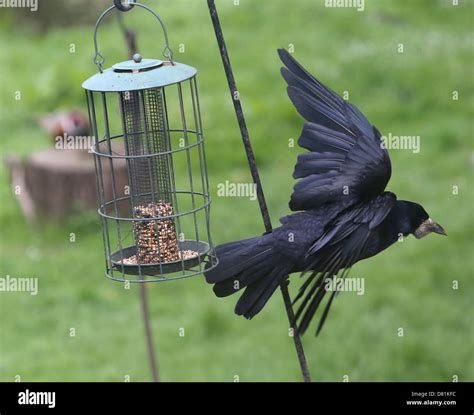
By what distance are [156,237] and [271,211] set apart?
454 centimetres

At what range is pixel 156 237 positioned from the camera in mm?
4215

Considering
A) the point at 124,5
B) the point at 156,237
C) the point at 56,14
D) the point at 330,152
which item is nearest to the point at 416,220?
the point at 330,152

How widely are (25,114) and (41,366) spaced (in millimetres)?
4112

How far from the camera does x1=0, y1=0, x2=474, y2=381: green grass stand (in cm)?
705

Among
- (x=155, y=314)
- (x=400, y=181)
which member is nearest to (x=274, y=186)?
(x=400, y=181)

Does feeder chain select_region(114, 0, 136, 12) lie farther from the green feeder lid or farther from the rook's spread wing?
the rook's spread wing

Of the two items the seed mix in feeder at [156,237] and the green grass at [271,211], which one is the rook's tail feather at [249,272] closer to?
the seed mix in feeder at [156,237]

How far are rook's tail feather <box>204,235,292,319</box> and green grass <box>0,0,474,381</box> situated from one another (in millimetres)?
2577

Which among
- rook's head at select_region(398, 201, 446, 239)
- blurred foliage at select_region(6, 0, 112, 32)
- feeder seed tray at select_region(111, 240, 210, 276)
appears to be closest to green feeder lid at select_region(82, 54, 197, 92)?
feeder seed tray at select_region(111, 240, 210, 276)

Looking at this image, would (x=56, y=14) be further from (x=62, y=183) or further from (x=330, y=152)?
(x=330, y=152)

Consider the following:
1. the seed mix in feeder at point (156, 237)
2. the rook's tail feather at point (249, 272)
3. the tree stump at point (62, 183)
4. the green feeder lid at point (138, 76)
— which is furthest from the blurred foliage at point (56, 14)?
the green feeder lid at point (138, 76)

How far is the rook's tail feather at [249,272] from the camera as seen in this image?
424cm

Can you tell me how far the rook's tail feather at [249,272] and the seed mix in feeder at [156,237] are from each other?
0.16 meters
